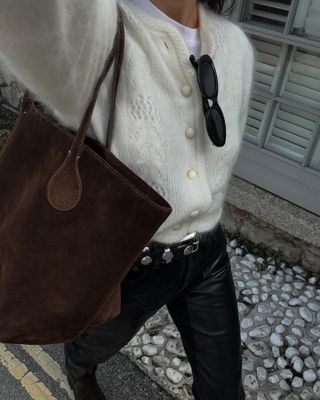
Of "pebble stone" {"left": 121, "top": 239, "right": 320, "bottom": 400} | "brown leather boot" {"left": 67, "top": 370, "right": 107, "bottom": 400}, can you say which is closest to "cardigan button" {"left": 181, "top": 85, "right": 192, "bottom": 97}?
"brown leather boot" {"left": 67, "top": 370, "right": 107, "bottom": 400}

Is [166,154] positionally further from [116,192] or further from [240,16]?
[240,16]

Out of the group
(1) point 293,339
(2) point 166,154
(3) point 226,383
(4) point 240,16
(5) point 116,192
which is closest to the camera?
(5) point 116,192

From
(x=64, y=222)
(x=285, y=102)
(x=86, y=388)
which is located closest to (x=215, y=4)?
(x=64, y=222)

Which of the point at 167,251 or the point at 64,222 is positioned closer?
the point at 64,222

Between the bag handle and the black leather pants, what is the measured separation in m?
0.58

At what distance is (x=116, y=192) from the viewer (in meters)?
1.02

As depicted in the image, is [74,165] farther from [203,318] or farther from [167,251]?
[203,318]

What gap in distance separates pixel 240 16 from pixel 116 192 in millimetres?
2178

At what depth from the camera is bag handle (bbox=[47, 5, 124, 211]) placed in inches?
38.2

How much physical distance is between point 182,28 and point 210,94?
21 centimetres

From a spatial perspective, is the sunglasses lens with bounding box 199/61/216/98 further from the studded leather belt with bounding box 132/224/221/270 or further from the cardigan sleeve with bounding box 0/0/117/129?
the studded leather belt with bounding box 132/224/221/270

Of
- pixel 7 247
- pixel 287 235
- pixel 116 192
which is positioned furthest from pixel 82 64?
pixel 287 235

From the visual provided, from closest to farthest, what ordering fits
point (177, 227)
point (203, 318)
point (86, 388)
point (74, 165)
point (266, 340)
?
point (74, 165) < point (177, 227) < point (203, 318) < point (86, 388) < point (266, 340)

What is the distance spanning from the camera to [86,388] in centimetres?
211
